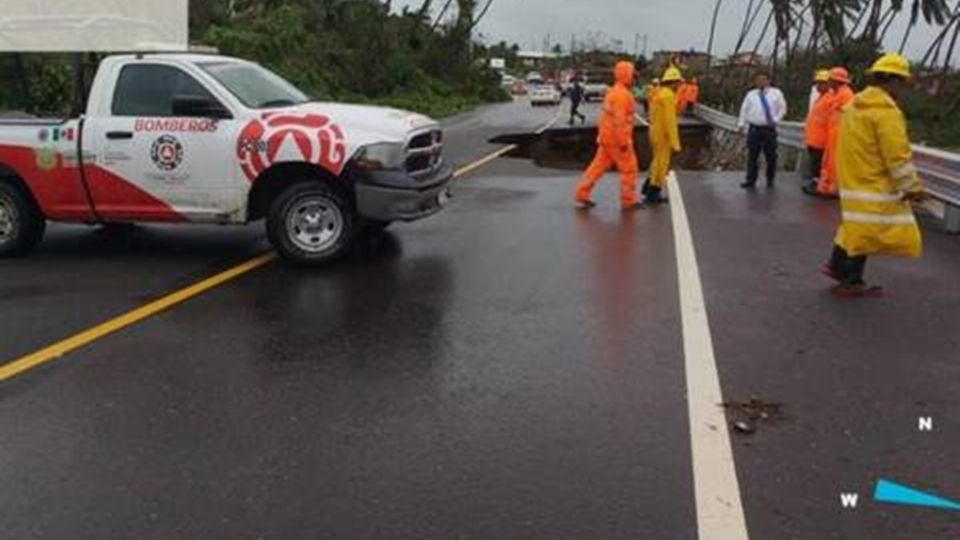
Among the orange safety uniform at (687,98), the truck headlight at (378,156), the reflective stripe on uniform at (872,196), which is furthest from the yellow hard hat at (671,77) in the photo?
the orange safety uniform at (687,98)

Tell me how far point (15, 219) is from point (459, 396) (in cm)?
604

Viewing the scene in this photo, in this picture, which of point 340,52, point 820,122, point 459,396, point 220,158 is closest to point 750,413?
point 459,396

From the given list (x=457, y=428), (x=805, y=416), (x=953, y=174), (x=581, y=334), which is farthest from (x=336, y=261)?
(x=953, y=174)

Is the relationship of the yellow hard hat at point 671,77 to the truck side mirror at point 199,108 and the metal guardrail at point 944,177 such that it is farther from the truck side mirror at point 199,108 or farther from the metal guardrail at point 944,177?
the truck side mirror at point 199,108

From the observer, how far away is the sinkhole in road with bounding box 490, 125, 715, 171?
22578 mm

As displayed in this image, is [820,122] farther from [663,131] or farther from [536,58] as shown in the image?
[536,58]

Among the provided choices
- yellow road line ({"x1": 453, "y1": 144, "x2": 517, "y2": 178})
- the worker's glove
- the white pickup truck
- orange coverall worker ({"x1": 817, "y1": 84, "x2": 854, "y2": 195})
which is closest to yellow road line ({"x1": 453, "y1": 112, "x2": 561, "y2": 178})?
yellow road line ({"x1": 453, "y1": 144, "x2": 517, "y2": 178})

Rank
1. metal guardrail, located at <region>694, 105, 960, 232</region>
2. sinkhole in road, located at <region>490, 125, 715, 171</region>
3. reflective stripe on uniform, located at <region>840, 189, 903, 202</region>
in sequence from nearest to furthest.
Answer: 1. reflective stripe on uniform, located at <region>840, 189, 903, 202</region>
2. metal guardrail, located at <region>694, 105, 960, 232</region>
3. sinkhole in road, located at <region>490, 125, 715, 171</region>

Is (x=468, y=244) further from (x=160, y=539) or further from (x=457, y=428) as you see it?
(x=160, y=539)

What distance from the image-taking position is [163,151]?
9367mm

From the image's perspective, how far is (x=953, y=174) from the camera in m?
11.9

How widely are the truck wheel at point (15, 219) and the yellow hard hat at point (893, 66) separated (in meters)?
7.42

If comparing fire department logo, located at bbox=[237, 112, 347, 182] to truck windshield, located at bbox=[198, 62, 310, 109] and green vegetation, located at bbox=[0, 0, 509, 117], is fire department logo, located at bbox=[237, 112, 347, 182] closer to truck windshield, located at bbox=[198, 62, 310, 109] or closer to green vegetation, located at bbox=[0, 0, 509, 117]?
truck windshield, located at bbox=[198, 62, 310, 109]

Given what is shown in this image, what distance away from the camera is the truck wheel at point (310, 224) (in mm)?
9312
